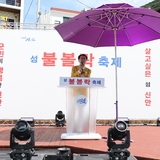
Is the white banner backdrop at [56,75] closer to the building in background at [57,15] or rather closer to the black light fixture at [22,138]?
the black light fixture at [22,138]

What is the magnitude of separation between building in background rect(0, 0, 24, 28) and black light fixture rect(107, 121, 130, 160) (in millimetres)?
14946

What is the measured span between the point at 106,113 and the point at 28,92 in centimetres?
175

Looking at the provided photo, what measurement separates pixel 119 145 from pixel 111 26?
2059mm

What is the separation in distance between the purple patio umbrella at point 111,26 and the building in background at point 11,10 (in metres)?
13.1

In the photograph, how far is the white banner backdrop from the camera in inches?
208

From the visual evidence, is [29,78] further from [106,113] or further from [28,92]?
[106,113]

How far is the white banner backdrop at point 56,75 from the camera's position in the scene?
17.4 feet

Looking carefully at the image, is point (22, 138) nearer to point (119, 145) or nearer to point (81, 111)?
point (119, 145)

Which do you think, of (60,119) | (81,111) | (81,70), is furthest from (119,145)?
(60,119)

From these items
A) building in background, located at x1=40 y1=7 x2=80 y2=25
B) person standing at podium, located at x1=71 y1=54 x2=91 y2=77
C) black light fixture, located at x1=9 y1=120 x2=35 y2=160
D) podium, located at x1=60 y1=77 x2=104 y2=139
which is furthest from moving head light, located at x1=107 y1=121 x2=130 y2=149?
building in background, located at x1=40 y1=7 x2=80 y2=25

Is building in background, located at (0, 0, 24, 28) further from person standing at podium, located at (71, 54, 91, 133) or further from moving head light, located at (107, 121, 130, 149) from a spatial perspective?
moving head light, located at (107, 121, 130, 149)

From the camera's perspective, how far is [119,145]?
7.27ft

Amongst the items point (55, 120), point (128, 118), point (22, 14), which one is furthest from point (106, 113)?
point (22, 14)

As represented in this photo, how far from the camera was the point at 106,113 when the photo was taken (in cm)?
536
